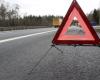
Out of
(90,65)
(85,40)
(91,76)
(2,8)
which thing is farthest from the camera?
(2,8)

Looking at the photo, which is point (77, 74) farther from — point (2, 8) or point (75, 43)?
point (2, 8)

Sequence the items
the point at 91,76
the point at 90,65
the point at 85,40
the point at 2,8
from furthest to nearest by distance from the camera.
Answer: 1. the point at 2,8
2. the point at 90,65
3. the point at 85,40
4. the point at 91,76

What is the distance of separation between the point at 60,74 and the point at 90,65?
155 centimetres

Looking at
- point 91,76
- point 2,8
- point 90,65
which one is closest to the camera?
point 91,76

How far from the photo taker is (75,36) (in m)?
7.12

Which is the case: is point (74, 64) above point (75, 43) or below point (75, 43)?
below

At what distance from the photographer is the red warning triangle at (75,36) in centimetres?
695

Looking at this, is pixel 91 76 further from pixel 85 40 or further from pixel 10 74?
pixel 10 74

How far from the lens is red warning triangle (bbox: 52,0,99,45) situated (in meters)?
6.95

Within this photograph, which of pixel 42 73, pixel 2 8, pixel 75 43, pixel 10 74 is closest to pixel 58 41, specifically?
pixel 75 43

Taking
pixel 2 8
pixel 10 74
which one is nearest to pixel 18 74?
pixel 10 74

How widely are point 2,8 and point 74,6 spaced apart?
436ft

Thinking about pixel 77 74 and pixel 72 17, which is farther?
pixel 72 17

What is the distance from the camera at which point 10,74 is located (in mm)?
6508
